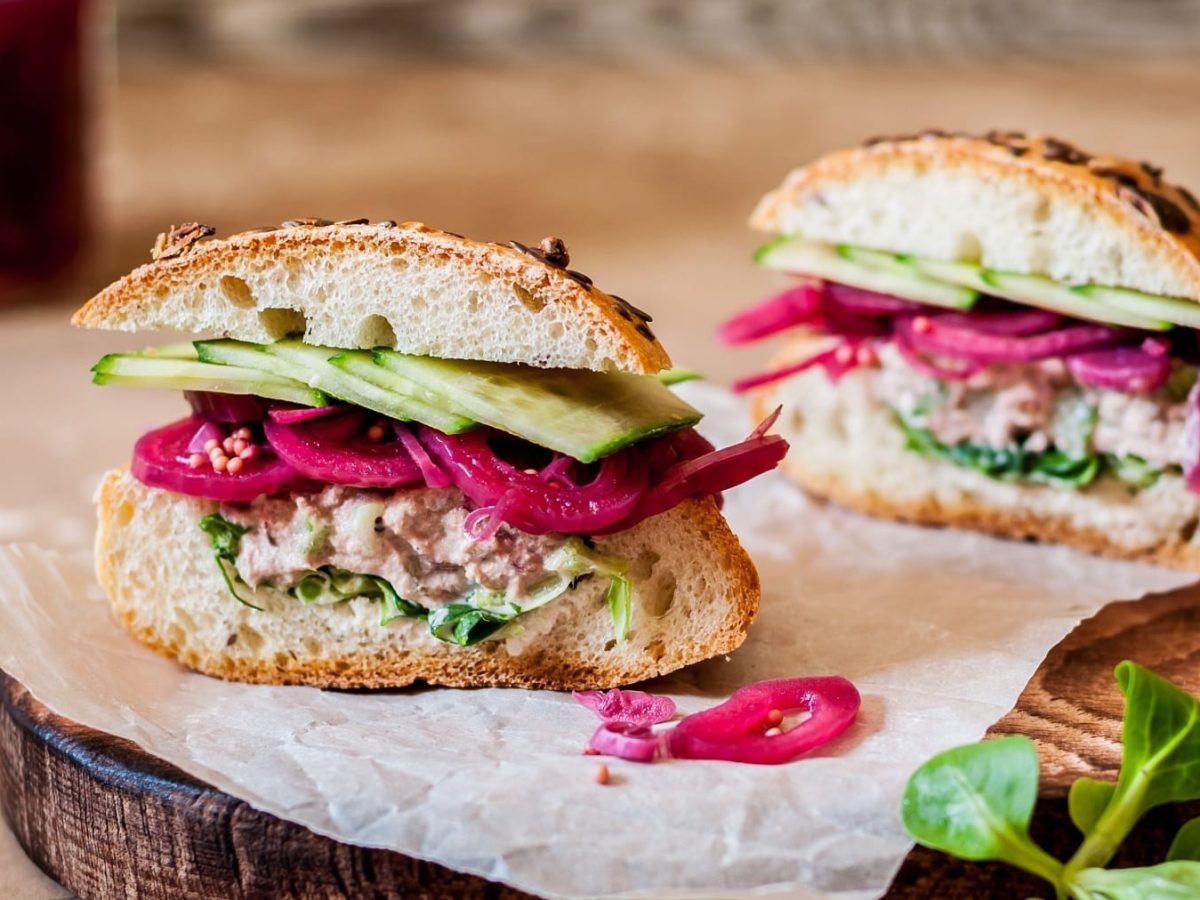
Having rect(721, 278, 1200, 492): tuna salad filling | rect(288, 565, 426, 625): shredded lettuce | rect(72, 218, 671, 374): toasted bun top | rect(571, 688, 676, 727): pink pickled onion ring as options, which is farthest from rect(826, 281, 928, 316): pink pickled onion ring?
rect(288, 565, 426, 625): shredded lettuce

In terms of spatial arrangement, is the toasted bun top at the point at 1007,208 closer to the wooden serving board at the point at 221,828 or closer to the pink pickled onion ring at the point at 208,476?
the wooden serving board at the point at 221,828

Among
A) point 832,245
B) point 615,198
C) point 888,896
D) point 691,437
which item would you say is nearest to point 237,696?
point 691,437

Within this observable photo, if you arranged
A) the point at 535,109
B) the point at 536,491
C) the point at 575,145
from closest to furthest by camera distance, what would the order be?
the point at 536,491 → the point at 575,145 → the point at 535,109

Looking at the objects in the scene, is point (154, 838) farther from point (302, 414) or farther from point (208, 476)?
point (302, 414)

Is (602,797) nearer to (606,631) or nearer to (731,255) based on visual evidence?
(606,631)

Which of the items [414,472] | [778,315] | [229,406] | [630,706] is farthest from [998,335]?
[229,406]

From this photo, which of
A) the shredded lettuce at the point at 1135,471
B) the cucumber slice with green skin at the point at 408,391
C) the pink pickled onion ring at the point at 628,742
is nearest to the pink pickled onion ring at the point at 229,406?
the cucumber slice with green skin at the point at 408,391

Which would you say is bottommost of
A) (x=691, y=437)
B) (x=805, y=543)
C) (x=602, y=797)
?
(x=805, y=543)
